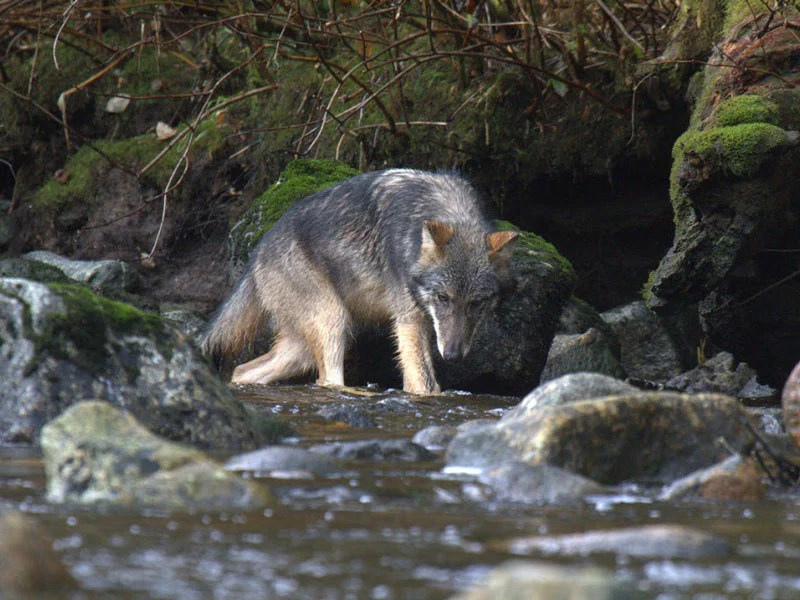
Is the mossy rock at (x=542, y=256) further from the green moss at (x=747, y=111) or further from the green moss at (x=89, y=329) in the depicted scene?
the green moss at (x=89, y=329)

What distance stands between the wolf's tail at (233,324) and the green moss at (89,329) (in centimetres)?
405

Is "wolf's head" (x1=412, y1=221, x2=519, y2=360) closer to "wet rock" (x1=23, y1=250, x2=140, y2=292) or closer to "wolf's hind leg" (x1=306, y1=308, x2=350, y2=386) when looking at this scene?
"wolf's hind leg" (x1=306, y1=308, x2=350, y2=386)

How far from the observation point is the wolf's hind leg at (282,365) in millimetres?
8906

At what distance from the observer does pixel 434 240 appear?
7.86 m

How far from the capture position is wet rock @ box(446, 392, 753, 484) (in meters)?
3.92

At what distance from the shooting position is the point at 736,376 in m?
8.55

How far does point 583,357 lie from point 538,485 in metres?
4.64

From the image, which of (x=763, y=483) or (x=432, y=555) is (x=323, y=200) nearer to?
(x=763, y=483)

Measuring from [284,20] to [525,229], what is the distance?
317cm

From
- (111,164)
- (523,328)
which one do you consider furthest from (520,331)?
(111,164)

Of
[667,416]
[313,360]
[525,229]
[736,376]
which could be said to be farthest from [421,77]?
[667,416]

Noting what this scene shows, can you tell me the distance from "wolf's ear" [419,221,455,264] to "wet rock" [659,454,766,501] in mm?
4373

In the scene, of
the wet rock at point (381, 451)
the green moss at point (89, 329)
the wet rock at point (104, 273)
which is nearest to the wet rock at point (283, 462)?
the wet rock at point (381, 451)

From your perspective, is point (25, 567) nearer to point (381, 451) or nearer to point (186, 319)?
point (381, 451)
